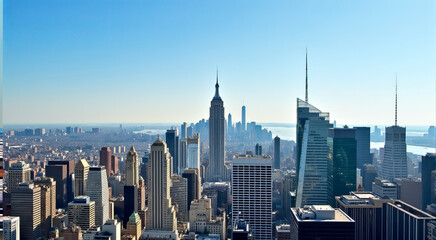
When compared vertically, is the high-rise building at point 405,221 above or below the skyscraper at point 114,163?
below

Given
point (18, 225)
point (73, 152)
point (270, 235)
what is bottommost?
point (270, 235)

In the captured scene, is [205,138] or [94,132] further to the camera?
[205,138]

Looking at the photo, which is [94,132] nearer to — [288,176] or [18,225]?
[18,225]

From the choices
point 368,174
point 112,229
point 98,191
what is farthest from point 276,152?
point 112,229

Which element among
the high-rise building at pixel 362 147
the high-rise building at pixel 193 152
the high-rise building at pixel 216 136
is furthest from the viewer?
the high-rise building at pixel 216 136

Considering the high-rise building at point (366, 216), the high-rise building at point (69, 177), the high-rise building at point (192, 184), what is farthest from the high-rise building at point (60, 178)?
the high-rise building at point (366, 216)

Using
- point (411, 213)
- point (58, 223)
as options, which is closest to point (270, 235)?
point (411, 213)

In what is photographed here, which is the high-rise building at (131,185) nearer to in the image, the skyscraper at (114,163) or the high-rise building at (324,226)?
the skyscraper at (114,163)
